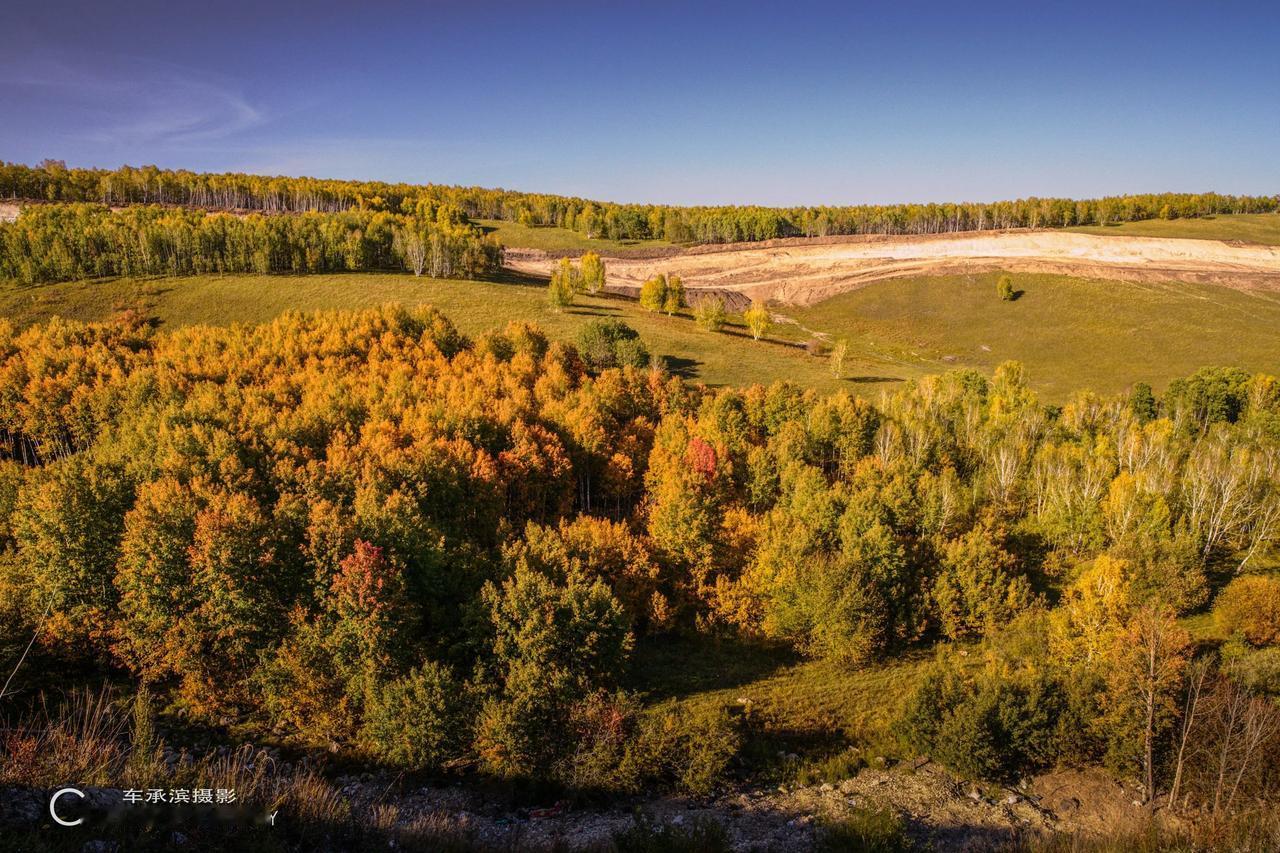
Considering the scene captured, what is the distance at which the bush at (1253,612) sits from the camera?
4616cm

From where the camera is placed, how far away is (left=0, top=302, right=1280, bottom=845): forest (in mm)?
36000

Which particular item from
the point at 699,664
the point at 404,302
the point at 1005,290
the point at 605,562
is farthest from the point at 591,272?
the point at 699,664

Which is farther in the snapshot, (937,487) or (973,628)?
(937,487)

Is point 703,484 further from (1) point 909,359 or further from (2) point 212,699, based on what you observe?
(1) point 909,359

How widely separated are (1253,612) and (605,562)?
47.2 metres

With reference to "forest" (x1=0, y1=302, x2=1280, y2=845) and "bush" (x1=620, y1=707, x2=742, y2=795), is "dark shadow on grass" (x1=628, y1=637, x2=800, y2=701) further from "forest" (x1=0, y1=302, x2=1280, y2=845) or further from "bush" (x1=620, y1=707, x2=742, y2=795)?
"bush" (x1=620, y1=707, x2=742, y2=795)

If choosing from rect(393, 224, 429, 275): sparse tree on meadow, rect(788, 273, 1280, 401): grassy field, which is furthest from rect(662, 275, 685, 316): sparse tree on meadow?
rect(393, 224, 429, 275): sparse tree on meadow

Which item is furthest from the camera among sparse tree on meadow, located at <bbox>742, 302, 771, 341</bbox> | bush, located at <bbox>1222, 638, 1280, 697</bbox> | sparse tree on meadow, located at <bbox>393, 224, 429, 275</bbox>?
sparse tree on meadow, located at <bbox>393, 224, 429, 275</bbox>

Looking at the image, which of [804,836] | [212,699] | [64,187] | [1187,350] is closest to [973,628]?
[804,836]

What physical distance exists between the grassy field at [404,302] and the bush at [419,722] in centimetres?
6795

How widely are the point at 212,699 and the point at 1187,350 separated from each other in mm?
153801

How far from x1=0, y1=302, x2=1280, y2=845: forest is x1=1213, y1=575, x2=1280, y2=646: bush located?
28 centimetres

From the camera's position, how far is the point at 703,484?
195 ft

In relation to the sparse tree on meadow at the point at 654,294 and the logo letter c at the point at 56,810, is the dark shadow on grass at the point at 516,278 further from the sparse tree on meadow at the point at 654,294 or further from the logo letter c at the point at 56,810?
the logo letter c at the point at 56,810
